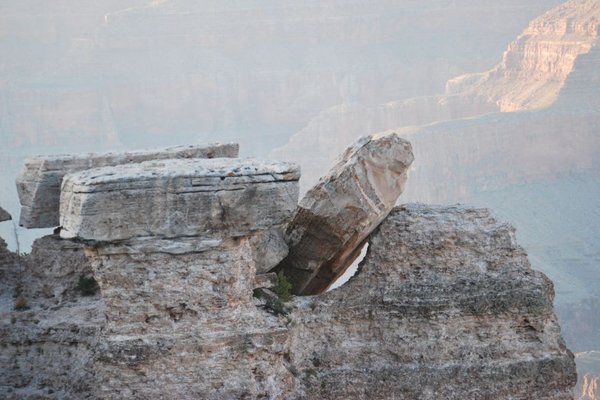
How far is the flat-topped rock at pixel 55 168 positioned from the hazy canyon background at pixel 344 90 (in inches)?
1472

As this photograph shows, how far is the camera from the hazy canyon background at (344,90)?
58.0m

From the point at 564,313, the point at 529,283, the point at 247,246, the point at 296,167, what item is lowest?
the point at 564,313

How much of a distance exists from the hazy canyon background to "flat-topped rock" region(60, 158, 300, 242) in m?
38.8

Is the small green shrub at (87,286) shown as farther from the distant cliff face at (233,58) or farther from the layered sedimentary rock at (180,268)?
the distant cliff face at (233,58)

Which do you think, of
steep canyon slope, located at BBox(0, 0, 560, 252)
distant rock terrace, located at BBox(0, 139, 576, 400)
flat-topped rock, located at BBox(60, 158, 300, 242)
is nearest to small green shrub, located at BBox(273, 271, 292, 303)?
distant rock terrace, located at BBox(0, 139, 576, 400)

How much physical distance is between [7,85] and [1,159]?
6854mm

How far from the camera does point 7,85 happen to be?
6725 centimetres

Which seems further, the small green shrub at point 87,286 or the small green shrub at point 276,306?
the small green shrub at point 87,286

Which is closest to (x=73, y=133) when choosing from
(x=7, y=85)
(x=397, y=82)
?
(x=7, y=85)

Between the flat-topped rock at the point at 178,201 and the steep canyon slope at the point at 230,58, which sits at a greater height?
the flat-topped rock at the point at 178,201

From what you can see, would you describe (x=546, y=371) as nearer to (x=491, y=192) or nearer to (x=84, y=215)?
(x=84, y=215)

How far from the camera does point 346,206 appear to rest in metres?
10.7

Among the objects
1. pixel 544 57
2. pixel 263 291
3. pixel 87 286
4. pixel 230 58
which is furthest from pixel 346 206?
pixel 230 58

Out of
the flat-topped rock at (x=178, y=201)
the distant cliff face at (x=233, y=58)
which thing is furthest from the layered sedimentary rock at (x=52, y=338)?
the distant cliff face at (x=233, y=58)
